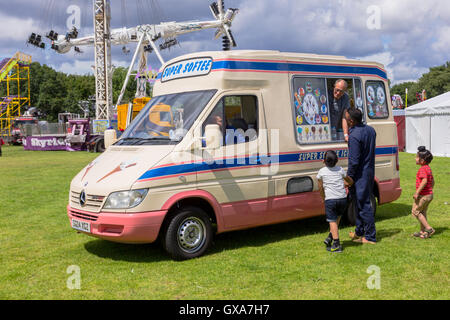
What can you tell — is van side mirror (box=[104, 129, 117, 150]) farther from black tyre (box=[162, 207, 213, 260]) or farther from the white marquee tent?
the white marquee tent

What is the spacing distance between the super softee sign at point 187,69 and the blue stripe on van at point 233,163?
1334 mm

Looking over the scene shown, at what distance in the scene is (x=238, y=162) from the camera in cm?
677

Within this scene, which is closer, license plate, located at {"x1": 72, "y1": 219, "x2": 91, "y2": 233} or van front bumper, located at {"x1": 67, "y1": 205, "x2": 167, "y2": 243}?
van front bumper, located at {"x1": 67, "y1": 205, "x2": 167, "y2": 243}

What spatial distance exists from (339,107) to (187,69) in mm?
2668

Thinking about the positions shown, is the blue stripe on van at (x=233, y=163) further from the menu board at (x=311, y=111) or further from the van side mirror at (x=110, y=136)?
the van side mirror at (x=110, y=136)

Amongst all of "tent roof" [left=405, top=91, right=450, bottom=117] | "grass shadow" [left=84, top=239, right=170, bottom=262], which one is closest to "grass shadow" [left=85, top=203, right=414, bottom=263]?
"grass shadow" [left=84, top=239, right=170, bottom=262]

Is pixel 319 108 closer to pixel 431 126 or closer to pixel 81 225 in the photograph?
pixel 81 225

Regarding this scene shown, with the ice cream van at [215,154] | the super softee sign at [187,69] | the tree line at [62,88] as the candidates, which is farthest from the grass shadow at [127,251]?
the tree line at [62,88]

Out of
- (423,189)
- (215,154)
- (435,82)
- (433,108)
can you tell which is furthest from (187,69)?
(435,82)

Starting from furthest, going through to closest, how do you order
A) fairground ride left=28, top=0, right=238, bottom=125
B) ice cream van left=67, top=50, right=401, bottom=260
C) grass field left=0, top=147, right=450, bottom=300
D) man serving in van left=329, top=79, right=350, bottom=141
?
fairground ride left=28, top=0, right=238, bottom=125 < man serving in van left=329, top=79, right=350, bottom=141 < ice cream van left=67, top=50, right=401, bottom=260 < grass field left=0, top=147, right=450, bottom=300

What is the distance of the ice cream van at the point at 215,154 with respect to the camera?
20.0 feet

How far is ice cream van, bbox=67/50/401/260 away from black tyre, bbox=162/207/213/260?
0.5 inches

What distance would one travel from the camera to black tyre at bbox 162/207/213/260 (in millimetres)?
6227
